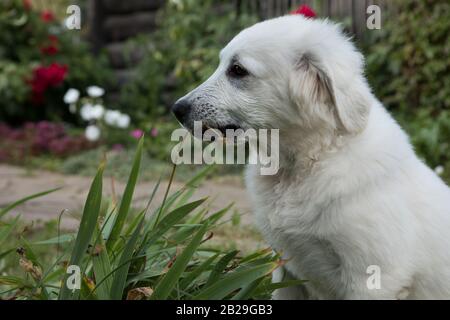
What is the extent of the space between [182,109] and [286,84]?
17.7 inches

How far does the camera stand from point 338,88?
2.37 meters

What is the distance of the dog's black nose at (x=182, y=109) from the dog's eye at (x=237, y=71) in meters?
0.22

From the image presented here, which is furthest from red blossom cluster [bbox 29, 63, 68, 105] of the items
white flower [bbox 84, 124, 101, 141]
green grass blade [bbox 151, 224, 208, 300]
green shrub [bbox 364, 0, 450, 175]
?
green grass blade [bbox 151, 224, 208, 300]

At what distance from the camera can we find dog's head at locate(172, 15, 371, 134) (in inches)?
94.6

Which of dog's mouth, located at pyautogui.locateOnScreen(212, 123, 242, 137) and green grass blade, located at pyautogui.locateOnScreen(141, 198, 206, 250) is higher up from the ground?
dog's mouth, located at pyautogui.locateOnScreen(212, 123, 242, 137)

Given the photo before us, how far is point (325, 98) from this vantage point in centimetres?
245

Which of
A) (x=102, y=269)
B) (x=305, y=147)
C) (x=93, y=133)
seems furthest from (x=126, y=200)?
(x=93, y=133)

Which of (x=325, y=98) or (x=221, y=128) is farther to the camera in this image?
(x=221, y=128)

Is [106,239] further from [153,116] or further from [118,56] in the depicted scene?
[118,56]

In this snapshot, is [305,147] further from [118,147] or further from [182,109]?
[118,147]

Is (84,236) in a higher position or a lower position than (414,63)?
lower

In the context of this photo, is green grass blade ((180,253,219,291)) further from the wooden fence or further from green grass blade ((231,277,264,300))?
the wooden fence

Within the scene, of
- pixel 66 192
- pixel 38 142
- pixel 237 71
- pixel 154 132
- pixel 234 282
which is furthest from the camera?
pixel 38 142

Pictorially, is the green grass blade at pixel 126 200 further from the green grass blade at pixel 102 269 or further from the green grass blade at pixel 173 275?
the green grass blade at pixel 173 275
